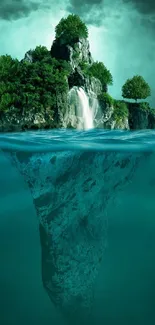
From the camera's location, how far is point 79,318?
131 inches

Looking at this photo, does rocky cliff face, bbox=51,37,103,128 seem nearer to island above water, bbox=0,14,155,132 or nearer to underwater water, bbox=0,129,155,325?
island above water, bbox=0,14,155,132

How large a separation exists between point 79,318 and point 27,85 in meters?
24.2

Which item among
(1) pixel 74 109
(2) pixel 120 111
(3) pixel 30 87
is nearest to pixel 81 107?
(1) pixel 74 109

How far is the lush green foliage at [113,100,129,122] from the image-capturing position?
3506 centimetres

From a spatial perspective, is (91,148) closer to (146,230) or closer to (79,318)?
(146,230)

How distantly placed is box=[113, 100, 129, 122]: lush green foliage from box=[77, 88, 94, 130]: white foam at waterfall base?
489 cm

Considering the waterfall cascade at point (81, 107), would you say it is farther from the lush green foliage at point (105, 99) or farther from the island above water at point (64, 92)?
the lush green foliage at point (105, 99)

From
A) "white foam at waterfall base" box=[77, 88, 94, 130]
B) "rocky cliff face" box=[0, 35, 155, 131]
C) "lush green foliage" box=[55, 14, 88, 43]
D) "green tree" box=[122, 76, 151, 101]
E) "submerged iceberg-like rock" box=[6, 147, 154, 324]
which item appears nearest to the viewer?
"submerged iceberg-like rock" box=[6, 147, 154, 324]

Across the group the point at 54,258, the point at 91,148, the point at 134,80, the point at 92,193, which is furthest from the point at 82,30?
the point at 54,258

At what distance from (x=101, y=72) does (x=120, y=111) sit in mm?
6297

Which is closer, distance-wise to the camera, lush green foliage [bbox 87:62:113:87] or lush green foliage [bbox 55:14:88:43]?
lush green foliage [bbox 55:14:88:43]

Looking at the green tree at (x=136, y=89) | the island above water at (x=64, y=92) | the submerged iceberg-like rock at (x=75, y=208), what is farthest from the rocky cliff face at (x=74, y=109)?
the submerged iceberg-like rock at (x=75, y=208)

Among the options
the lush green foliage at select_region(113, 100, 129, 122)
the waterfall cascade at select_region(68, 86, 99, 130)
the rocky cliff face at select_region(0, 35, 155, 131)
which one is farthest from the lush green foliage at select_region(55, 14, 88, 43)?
the lush green foliage at select_region(113, 100, 129, 122)

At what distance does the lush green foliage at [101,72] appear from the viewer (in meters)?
36.7
